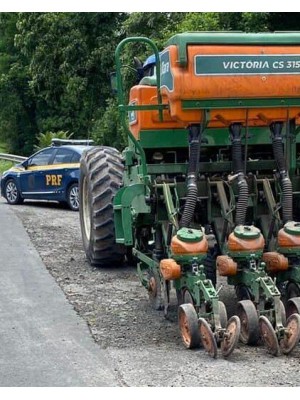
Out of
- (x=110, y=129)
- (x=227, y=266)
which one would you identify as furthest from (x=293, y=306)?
(x=110, y=129)

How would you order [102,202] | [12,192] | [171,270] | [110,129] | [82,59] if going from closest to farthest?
[171,270], [102,202], [12,192], [110,129], [82,59]

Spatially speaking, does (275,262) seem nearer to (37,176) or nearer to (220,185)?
(220,185)

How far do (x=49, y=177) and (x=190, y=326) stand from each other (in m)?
10.9

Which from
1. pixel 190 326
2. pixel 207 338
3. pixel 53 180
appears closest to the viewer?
pixel 207 338

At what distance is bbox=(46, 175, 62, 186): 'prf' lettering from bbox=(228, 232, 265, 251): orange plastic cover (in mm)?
10257

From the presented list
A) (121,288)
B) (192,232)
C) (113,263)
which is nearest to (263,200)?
(192,232)

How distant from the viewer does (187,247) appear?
6.27 m

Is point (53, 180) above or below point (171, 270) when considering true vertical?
below

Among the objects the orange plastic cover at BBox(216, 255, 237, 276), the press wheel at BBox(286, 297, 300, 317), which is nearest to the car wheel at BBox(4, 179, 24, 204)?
the orange plastic cover at BBox(216, 255, 237, 276)

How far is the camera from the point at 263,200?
7.28 m

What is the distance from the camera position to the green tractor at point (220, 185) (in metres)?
6.18

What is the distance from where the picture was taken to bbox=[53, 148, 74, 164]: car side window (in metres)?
16.5

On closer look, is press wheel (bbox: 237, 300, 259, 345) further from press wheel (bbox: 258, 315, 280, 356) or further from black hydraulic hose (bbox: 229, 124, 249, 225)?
black hydraulic hose (bbox: 229, 124, 249, 225)

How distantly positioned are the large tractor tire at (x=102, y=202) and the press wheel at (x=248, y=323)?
131 inches
